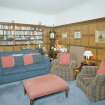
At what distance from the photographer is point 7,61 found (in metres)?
3.88

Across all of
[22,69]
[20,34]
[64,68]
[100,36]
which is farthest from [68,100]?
[20,34]

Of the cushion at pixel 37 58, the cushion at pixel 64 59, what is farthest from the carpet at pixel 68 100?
the cushion at pixel 37 58

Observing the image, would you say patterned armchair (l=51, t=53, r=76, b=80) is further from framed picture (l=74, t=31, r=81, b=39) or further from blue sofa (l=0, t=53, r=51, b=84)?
framed picture (l=74, t=31, r=81, b=39)

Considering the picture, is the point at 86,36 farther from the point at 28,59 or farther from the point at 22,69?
the point at 22,69

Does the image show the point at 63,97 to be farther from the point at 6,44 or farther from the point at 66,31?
the point at 6,44

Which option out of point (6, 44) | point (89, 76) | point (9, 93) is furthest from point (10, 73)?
point (6, 44)

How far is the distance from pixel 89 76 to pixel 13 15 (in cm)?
469

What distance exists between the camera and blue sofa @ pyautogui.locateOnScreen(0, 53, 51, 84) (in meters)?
3.71

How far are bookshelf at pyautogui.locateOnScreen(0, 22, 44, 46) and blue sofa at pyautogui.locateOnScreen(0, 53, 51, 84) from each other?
2086mm

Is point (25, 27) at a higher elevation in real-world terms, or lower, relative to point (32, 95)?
higher

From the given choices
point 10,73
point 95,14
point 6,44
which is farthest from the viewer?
point 6,44

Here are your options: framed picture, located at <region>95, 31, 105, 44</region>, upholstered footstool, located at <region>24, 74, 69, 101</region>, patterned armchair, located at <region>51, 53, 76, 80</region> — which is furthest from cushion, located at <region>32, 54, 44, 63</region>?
framed picture, located at <region>95, 31, 105, 44</region>

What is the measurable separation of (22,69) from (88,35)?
2643 millimetres

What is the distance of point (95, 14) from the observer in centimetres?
443
